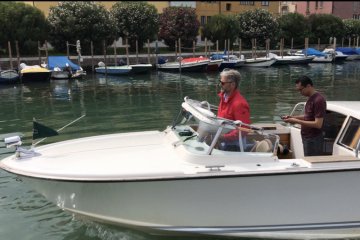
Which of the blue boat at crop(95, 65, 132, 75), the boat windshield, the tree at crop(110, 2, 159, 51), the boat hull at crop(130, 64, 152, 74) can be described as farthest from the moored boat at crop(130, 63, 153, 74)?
the boat windshield

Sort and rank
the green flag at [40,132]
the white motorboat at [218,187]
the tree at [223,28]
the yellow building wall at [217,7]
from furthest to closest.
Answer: the yellow building wall at [217,7], the tree at [223,28], the green flag at [40,132], the white motorboat at [218,187]

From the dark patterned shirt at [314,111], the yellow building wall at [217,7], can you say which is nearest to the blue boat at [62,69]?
the dark patterned shirt at [314,111]

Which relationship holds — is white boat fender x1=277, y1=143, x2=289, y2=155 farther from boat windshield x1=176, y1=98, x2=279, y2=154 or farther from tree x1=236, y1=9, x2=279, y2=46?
tree x1=236, y1=9, x2=279, y2=46

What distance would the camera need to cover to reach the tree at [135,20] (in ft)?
131

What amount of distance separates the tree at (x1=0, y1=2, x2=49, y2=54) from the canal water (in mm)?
7434

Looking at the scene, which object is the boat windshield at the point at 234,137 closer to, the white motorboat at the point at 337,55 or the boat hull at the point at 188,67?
the boat hull at the point at 188,67

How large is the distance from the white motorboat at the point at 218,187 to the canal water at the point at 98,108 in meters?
0.69

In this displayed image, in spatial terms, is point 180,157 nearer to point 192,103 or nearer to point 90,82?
point 192,103

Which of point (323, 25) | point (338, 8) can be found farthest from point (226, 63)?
point (338, 8)

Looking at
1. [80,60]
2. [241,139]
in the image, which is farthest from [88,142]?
[80,60]

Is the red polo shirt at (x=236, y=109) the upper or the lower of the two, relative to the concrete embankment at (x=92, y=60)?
upper

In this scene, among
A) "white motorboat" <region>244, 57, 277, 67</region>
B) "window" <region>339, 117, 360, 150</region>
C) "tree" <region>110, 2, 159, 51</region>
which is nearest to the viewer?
"window" <region>339, 117, 360, 150</region>

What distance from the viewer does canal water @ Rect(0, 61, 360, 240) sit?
234 inches

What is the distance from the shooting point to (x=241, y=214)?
15.8ft
